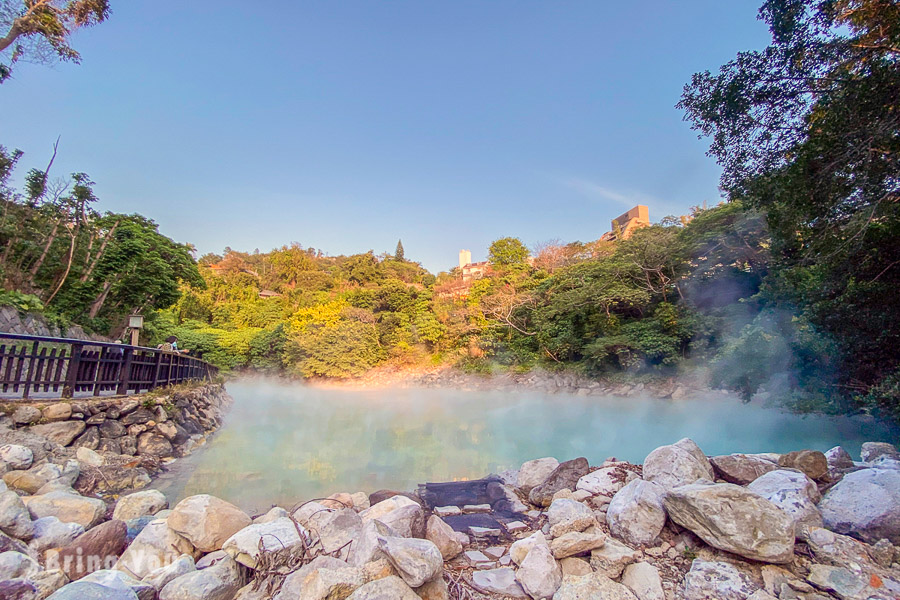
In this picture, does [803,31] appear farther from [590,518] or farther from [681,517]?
[590,518]

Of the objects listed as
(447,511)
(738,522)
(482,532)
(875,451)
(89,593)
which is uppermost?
(875,451)

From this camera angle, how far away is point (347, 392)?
18.5 meters

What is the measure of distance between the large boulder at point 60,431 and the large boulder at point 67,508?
130 cm

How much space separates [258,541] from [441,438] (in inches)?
254

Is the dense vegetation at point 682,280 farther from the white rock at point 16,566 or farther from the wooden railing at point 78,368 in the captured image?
the white rock at point 16,566

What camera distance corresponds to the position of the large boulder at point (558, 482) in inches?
164

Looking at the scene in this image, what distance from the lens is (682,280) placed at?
45.3ft

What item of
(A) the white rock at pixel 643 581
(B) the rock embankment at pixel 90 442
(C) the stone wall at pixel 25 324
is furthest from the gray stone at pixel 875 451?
(C) the stone wall at pixel 25 324

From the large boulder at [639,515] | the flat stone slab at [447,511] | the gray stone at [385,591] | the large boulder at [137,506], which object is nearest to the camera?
the gray stone at [385,591]

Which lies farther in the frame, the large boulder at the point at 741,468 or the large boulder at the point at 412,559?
the large boulder at the point at 741,468

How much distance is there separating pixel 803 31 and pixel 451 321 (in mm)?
17374

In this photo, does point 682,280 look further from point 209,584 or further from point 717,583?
point 209,584

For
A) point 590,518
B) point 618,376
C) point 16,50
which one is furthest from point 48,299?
point 618,376

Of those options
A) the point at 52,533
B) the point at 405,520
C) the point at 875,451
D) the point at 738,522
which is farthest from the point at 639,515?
the point at 52,533
